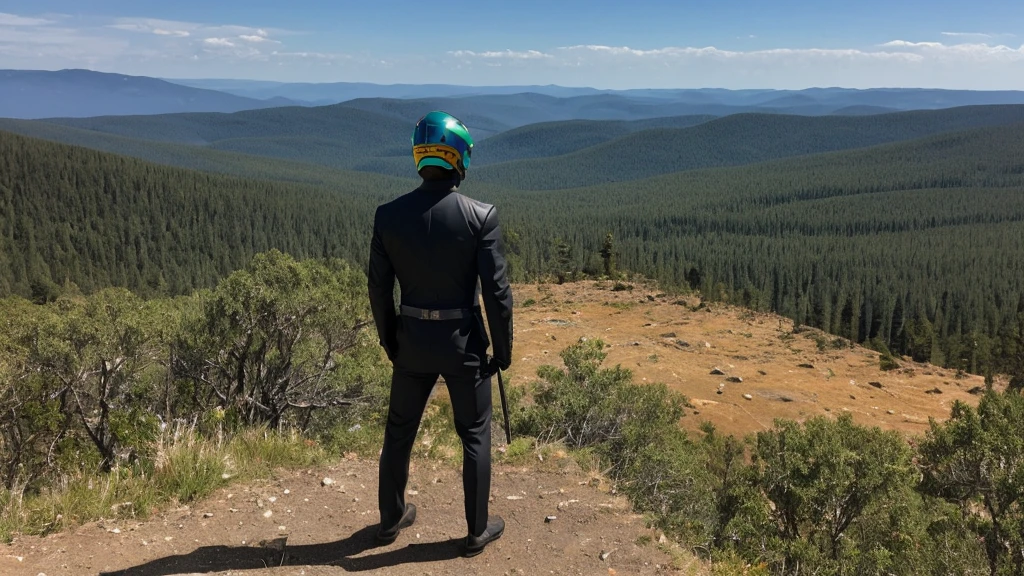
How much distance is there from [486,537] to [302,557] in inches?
56.6

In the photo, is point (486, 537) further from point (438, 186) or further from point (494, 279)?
point (438, 186)

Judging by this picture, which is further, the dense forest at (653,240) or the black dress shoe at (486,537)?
the dense forest at (653,240)

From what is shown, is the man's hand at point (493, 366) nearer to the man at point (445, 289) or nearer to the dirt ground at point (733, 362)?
the man at point (445, 289)

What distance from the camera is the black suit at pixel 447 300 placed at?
4.29 meters

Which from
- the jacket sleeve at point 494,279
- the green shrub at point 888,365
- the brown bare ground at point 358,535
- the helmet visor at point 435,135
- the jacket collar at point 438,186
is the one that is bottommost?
the green shrub at point 888,365

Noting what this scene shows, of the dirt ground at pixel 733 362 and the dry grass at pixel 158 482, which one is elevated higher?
the dry grass at pixel 158 482

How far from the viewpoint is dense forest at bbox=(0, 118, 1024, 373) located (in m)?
78.2

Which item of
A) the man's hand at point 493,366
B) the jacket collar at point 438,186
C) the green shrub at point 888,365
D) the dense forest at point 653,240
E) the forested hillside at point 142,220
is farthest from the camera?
the forested hillside at point 142,220

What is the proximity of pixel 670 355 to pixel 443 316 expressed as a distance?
20214mm

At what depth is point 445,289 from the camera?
4371 mm

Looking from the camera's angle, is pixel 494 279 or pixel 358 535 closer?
Answer: pixel 494 279

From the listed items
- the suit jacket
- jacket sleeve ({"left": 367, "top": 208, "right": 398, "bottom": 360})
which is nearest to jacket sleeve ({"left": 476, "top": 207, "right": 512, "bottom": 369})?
the suit jacket

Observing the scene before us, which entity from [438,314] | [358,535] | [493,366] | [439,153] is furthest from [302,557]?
[439,153]

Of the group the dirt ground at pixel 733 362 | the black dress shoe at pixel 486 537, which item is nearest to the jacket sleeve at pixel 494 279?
the black dress shoe at pixel 486 537
